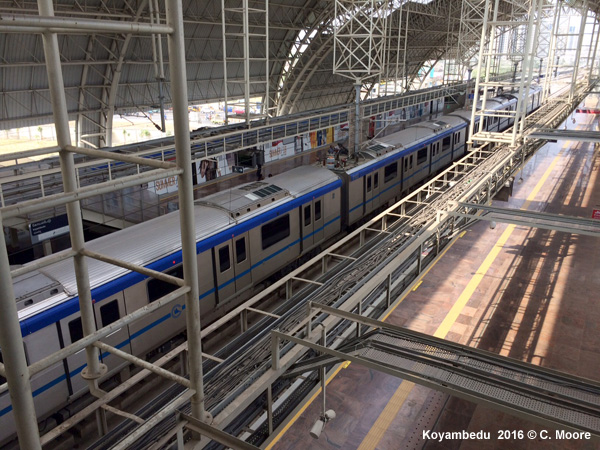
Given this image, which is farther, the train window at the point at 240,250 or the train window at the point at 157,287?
the train window at the point at 240,250

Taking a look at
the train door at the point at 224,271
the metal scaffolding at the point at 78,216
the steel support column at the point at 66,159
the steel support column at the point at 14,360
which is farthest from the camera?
the train door at the point at 224,271

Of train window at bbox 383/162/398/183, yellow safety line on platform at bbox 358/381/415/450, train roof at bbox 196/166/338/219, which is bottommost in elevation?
yellow safety line on platform at bbox 358/381/415/450

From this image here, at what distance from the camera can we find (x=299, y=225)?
1335 centimetres

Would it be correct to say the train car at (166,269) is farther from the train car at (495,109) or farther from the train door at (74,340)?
the train car at (495,109)

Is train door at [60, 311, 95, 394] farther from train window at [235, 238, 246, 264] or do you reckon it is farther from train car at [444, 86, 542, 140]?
train car at [444, 86, 542, 140]

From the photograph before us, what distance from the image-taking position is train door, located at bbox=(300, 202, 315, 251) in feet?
44.1

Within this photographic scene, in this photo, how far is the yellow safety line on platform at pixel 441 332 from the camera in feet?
29.8

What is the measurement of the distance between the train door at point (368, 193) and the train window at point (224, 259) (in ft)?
23.1

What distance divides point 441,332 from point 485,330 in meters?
1.20

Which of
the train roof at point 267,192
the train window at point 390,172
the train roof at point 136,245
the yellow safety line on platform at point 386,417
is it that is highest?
the train roof at point 267,192

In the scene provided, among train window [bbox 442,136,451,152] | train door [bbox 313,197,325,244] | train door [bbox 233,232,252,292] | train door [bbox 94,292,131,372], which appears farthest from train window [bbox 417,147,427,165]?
train door [bbox 94,292,131,372]

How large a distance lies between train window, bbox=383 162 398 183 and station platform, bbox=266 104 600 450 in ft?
11.2

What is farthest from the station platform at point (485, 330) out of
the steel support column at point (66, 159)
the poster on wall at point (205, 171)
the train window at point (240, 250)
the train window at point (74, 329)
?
the poster on wall at point (205, 171)

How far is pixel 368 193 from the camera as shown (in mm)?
16812
